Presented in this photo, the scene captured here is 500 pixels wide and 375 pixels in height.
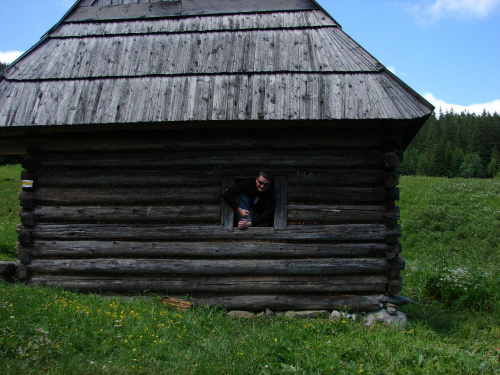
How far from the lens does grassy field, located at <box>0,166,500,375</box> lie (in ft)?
11.8

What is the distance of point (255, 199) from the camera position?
5883 mm

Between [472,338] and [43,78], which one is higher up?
[43,78]

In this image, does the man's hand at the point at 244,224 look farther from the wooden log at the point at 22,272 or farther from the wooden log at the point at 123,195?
the wooden log at the point at 22,272

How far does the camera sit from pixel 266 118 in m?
5.28

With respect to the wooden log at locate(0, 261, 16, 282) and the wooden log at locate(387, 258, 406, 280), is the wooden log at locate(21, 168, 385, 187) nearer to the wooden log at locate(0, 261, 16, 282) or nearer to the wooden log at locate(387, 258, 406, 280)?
the wooden log at locate(387, 258, 406, 280)

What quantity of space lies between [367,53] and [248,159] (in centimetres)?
238

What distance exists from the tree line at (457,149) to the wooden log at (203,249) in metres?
39.7

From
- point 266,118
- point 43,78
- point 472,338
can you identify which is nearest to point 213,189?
point 266,118

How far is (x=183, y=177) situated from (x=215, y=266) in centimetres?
131

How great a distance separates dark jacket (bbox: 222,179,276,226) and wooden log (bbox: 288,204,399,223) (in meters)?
0.28

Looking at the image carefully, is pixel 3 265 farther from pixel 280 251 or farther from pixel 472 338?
pixel 472 338

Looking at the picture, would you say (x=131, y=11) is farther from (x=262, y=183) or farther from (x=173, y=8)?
(x=262, y=183)

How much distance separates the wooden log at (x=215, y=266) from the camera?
552 cm

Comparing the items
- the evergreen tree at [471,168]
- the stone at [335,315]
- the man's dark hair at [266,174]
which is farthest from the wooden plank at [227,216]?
the evergreen tree at [471,168]
